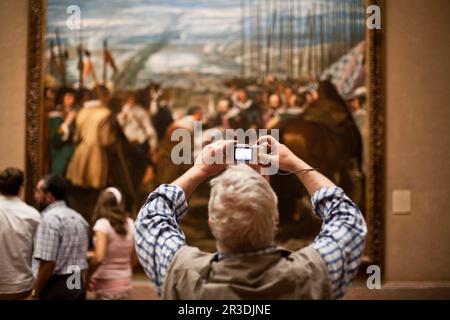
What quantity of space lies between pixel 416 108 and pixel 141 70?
4.20 meters

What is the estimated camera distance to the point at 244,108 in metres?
8.62

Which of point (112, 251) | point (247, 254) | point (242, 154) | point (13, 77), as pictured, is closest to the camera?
point (247, 254)

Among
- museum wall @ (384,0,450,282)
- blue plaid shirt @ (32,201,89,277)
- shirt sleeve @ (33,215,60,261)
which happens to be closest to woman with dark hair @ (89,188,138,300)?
blue plaid shirt @ (32,201,89,277)

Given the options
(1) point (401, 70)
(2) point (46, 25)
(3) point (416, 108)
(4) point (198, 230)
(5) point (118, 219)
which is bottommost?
(4) point (198, 230)

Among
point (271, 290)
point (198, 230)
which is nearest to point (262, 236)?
point (271, 290)

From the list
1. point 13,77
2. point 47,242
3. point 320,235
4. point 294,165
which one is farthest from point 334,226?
point 13,77

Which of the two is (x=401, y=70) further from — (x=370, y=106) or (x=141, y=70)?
(x=141, y=70)

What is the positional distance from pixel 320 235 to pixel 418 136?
684cm

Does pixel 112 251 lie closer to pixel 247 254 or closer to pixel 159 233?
pixel 159 233

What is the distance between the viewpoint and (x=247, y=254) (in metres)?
2.18

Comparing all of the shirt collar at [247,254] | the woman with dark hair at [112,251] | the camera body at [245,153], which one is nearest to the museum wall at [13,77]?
the woman with dark hair at [112,251]

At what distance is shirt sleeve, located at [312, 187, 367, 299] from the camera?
7.35 feet

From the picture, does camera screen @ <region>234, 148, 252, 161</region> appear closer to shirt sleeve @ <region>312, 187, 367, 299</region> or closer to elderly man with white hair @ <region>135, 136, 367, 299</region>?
elderly man with white hair @ <region>135, 136, 367, 299</region>

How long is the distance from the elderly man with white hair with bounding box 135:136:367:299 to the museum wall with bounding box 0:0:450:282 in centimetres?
660
